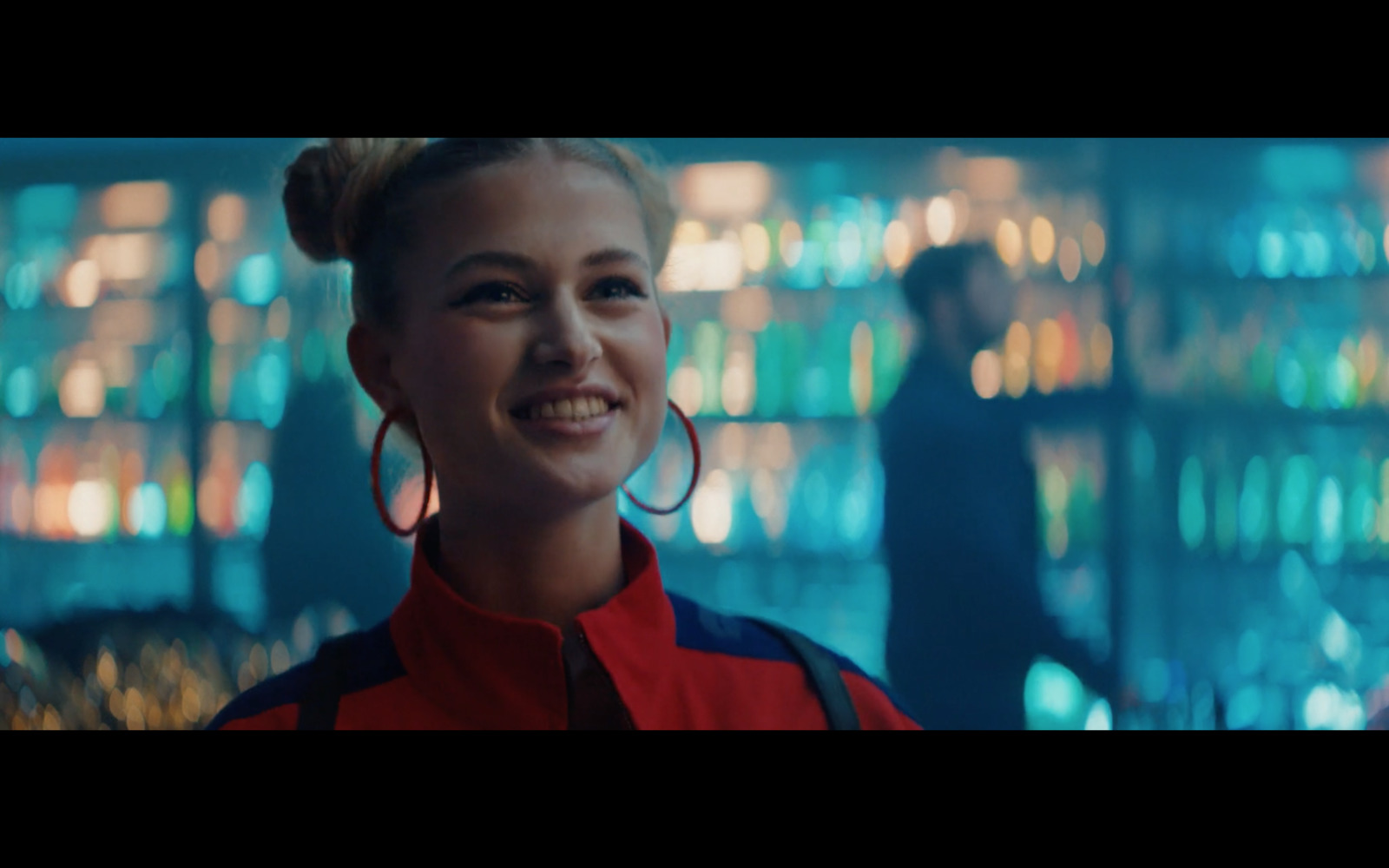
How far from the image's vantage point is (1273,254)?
2207 mm

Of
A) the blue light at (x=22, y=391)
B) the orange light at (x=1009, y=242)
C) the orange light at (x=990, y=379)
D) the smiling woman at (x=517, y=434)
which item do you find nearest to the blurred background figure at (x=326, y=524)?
the smiling woman at (x=517, y=434)

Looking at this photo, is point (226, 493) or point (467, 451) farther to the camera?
point (226, 493)

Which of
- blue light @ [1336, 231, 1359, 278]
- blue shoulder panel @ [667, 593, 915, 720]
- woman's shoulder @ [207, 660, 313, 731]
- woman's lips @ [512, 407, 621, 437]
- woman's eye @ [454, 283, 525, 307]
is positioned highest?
blue light @ [1336, 231, 1359, 278]

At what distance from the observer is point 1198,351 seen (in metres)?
2.21

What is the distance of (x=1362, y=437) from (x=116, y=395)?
2493 millimetres

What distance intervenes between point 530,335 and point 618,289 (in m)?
0.18

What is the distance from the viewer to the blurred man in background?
7.16 ft

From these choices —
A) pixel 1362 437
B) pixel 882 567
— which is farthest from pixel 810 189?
pixel 1362 437

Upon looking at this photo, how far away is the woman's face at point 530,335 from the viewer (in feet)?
6.34

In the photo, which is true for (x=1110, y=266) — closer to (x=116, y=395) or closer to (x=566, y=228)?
(x=566, y=228)

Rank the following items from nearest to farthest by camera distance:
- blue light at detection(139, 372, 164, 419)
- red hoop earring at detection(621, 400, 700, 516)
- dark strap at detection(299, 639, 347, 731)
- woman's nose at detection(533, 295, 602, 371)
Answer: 1. woman's nose at detection(533, 295, 602, 371)
2. dark strap at detection(299, 639, 347, 731)
3. red hoop earring at detection(621, 400, 700, 516)
4. blue light at detection(139, 372, 164, 419)

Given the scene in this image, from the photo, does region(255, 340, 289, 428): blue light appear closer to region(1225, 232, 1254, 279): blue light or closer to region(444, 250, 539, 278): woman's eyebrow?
region(444, 250, 539, 278): woman's eyebrow

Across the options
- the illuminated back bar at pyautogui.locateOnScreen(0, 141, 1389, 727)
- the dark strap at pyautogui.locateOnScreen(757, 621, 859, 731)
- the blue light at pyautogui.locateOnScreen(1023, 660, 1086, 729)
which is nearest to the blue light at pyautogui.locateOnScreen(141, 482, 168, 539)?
the illuminated back bar at pyautogui.locateOnScreen(0, 141, 1389, 727)

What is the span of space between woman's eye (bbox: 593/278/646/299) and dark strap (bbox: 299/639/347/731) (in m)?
0.83
